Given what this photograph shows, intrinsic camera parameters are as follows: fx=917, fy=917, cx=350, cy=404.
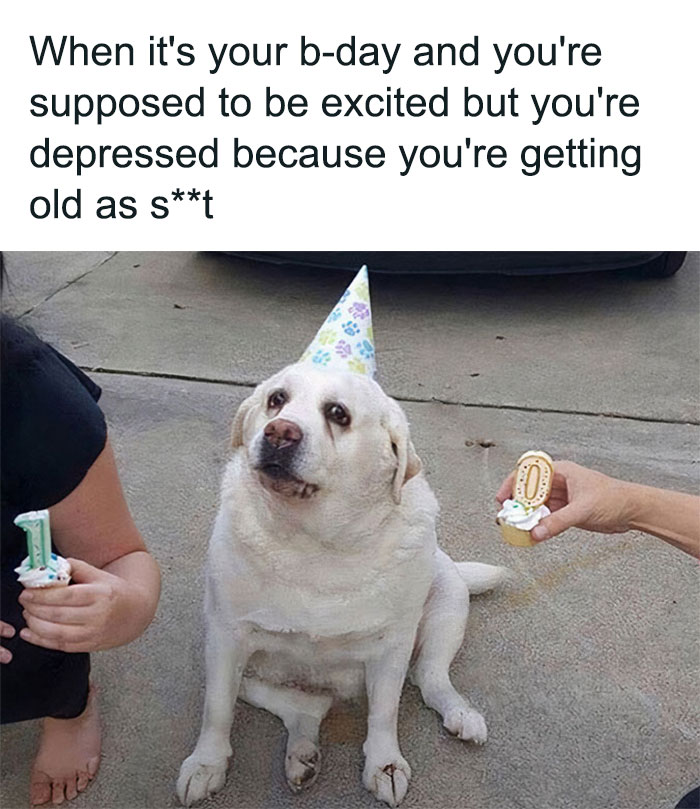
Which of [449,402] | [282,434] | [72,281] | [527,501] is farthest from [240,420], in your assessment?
[72,281]

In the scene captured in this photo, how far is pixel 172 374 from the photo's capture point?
333 cm

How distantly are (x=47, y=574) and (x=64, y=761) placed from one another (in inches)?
21.6

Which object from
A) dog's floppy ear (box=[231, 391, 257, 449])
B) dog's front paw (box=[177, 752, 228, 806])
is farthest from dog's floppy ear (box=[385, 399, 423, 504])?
dog's front paw (box=[177, 752, 228, 806])

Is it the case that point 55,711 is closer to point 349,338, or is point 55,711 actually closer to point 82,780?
point 82,780

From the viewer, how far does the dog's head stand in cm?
142

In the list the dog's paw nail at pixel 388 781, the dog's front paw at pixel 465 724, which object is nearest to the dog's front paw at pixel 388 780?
the dog's paw nail at pixel 388 781

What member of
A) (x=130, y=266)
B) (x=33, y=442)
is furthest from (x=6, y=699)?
(x=130, y=266)

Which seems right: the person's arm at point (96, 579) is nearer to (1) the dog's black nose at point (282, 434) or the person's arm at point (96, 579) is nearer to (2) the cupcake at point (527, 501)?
(1) the dog's black nose at point (282, 434)

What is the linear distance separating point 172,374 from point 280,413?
194cm

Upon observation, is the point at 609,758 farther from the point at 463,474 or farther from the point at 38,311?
the point at 38,311

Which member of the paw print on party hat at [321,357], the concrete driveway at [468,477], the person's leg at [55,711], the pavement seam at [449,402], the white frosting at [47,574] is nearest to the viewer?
the white frosting at [47,574]

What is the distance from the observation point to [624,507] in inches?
57.4

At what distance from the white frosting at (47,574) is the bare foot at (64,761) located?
1.61 feet

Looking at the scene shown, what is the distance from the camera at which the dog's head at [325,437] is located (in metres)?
1.42
